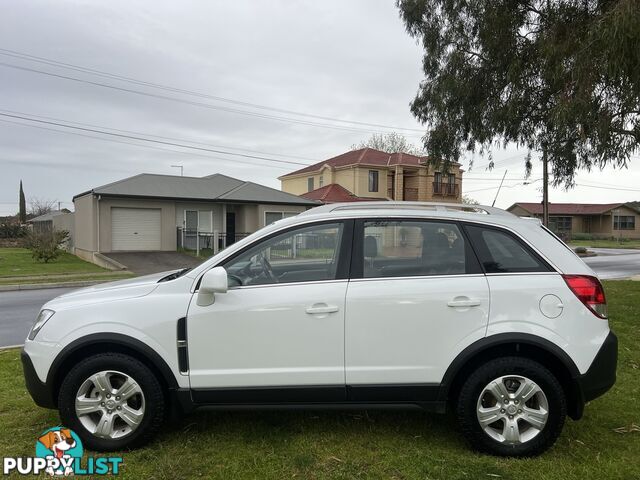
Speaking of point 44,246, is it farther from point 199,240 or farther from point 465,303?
point 465,303

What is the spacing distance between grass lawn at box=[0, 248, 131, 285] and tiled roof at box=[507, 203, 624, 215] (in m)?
52.8

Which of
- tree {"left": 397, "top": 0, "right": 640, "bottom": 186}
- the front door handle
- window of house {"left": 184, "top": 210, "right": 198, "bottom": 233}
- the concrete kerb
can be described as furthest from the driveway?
the front door handle

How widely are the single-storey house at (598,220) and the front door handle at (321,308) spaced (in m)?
61.4

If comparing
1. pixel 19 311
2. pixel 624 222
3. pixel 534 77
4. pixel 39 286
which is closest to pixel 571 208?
pixel 624 222

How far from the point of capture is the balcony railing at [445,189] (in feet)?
127

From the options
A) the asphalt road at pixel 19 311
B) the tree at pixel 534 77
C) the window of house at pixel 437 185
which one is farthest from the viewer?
the window of house at pixel 437 185

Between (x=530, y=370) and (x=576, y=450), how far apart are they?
75 cm

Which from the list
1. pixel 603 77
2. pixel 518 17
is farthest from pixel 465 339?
pixel 518 17

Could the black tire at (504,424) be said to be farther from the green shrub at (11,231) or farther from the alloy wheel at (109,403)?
the green shrub at (11,231)

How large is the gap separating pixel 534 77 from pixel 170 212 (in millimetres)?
19918

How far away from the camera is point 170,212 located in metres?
25.0

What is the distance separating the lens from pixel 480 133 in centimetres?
1027

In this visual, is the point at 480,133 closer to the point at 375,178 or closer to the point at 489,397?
the point at 489,397

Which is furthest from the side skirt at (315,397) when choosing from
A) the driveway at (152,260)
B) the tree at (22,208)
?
the tree at (22,208)
